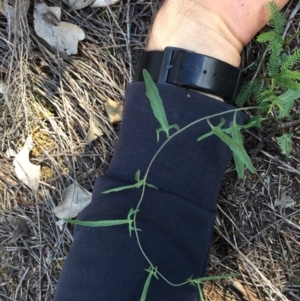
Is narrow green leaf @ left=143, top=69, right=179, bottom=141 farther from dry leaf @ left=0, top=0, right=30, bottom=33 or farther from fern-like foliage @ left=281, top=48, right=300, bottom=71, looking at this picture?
dry leaf @ left=0, top=0, right=30, bottom=33

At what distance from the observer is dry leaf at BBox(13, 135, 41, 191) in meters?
1.94

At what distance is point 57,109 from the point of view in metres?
1.92

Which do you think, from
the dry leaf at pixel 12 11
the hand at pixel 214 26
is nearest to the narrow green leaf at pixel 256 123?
the hand at pixel 214 26

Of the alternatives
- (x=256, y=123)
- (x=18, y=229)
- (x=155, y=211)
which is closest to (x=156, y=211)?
(x=155, y=211)

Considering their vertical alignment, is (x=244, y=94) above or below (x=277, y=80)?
below

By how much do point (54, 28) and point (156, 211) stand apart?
2.98 ft

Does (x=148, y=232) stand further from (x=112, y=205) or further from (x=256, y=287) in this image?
(x=256, y=287)

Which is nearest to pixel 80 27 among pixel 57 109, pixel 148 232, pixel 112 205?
pixel 57 109

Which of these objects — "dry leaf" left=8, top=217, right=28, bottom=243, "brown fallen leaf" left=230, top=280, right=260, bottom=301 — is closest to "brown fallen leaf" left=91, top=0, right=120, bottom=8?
"dry leaf" left=8, top=217, right=28, bottom=243

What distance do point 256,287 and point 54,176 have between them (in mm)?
984

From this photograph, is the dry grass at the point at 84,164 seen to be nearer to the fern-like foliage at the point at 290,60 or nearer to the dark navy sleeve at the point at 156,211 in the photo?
the fern-like foliage at the point at 290,60

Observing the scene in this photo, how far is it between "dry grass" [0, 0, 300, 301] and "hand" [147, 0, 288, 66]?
0.12 meters

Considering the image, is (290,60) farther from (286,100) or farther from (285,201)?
(285,201)

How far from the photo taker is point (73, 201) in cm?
189
